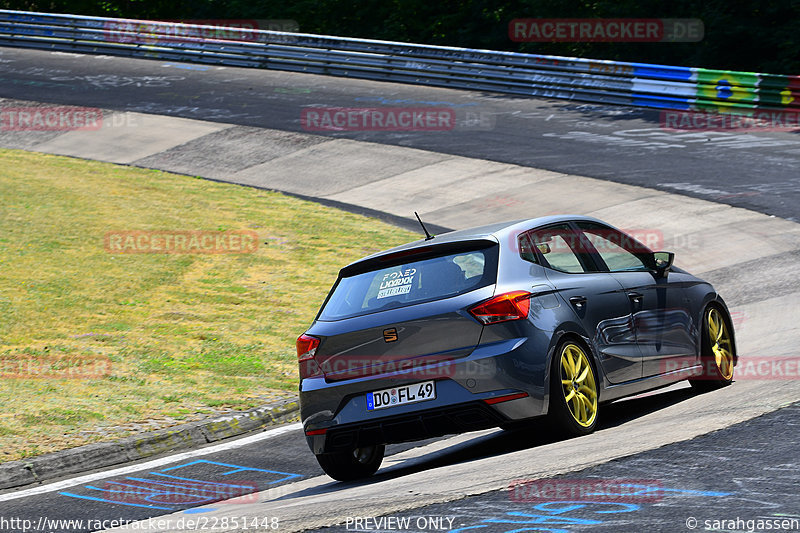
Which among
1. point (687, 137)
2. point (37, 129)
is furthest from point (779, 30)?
point (37, 129)

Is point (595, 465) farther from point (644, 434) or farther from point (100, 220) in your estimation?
point (100, 220)

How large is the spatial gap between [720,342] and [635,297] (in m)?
1.43

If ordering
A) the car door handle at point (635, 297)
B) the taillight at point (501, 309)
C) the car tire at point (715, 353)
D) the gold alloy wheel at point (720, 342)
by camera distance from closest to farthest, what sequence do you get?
1. the taillight at point (501, 309)
2. the car door handle at point (635, 297)
3. the car tire at point (715, 353)
4. the gold alloy wheel at point (720, 342)

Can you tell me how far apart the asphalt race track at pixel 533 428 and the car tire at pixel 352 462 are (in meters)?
0.12

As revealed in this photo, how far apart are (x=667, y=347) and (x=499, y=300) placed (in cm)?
203

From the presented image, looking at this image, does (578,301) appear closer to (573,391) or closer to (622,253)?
(573,391)

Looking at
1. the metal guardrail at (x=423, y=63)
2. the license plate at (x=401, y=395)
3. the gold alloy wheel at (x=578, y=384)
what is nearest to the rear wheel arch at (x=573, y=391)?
the gold alloy wheel at (x=578, y=384)

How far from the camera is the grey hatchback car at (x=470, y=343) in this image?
264 inches

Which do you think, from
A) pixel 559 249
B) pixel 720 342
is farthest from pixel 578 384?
pixel 720 342

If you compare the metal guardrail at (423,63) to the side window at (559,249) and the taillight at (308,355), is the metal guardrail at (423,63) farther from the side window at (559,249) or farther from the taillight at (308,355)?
the taillight at (308,355)

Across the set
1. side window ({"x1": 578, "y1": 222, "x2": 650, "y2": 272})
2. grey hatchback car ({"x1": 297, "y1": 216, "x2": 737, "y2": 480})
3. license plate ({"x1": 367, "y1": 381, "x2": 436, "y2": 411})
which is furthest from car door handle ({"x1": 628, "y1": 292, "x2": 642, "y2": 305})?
license plate ({"x1": 367, "y1": 381, "x2": 436, "y2": 411})

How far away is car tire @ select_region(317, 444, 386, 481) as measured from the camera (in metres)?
7.30

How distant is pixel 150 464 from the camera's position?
8273 mm

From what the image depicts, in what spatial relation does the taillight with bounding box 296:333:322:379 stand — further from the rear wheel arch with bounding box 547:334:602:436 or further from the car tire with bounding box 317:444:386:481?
the rear wheel arch with bounding box 547:334:602:436
